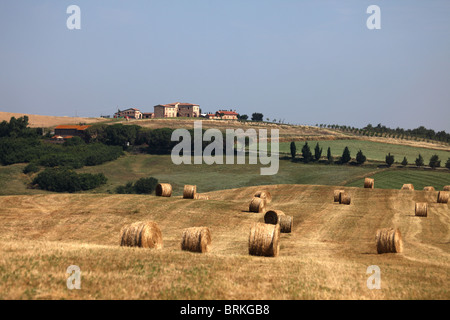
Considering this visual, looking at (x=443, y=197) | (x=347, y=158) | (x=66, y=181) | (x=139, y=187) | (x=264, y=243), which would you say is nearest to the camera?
(x=264, y=243)

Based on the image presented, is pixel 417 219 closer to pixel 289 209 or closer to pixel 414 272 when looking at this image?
pixel 289 209

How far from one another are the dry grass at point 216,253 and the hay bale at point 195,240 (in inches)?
43.6

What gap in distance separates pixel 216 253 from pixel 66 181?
87402mm

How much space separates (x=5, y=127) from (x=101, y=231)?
430ft

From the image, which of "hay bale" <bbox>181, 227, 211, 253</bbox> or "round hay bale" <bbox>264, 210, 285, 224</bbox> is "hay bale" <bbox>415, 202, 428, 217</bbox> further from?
"hay bale" <bbox>181, 227, 211, 253</bbox>

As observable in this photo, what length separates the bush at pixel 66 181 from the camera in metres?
106

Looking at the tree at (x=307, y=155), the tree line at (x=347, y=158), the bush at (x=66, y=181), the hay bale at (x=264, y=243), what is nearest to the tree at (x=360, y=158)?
the tree line at (x=347, y=158)

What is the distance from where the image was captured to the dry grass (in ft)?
51.5

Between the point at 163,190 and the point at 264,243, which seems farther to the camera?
the point at 163,190

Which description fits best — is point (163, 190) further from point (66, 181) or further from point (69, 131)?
point (69, 131)

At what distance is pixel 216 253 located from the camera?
2505 cm

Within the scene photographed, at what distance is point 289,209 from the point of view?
46594mm

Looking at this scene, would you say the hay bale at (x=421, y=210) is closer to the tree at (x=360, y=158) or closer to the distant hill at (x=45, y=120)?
the tree at (x=360, y=158)

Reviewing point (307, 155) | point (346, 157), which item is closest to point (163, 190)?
point (346, 157)
